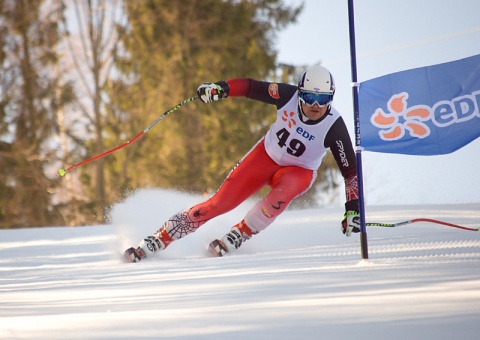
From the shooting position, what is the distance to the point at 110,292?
3666mm

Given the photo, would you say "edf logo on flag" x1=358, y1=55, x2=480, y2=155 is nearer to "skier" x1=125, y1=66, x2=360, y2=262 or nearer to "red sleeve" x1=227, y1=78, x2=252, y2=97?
"skier" x1=125, y1=66, x2=360, y2=262

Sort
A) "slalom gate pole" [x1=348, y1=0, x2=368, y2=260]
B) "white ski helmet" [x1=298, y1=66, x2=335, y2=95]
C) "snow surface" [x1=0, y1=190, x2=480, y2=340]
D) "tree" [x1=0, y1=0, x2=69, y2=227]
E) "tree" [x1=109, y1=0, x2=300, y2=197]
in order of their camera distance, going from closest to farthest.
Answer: "snow surface" [x1=0, y1=190, x2=480, y2=340] < "slalom gate pole" [x1=348, y1=0, x2=368, y2=260] < "white ski helmet" [x1=298, y1=66, x2=335, y2=95] < "tree" [x1=0, y1=0, x2=69, y2=227] < "tree" [x1=109, y1=0, x2=300, y2=197]

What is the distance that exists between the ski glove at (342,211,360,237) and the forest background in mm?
12747

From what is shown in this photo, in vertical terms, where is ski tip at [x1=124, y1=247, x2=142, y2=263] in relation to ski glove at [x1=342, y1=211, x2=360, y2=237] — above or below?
below

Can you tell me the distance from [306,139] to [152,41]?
1407cm

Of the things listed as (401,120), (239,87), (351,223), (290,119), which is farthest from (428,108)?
(239,87)

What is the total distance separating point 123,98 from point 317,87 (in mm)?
14108

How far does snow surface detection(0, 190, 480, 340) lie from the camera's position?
Result: 2.46 metres

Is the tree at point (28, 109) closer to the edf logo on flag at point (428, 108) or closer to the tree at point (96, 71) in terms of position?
the tree at point (96, 71)

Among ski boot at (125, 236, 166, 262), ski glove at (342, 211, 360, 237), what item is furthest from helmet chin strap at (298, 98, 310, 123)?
ski boot at (125, 236, 166, 262)

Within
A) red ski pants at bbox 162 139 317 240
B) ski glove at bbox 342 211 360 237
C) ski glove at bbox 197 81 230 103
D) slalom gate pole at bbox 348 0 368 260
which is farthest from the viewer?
red ski pants at bbox 162 139 317 240

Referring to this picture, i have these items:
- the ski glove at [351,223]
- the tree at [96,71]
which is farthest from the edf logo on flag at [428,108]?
the tree at [96,71]

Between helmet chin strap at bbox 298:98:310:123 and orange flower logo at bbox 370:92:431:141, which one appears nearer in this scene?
orange flower logo at bbox 370:92:431:141

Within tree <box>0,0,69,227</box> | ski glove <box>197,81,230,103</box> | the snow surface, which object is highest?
tree <box>0,0,69,227</box>
